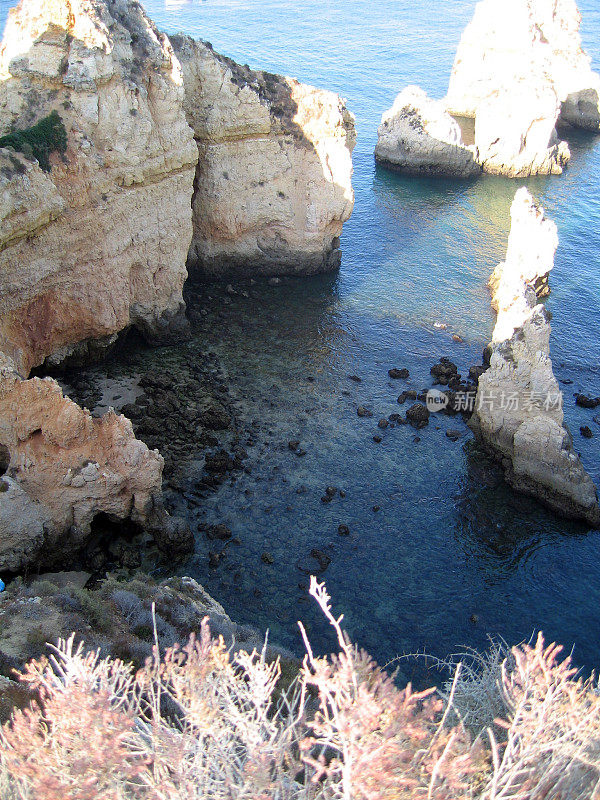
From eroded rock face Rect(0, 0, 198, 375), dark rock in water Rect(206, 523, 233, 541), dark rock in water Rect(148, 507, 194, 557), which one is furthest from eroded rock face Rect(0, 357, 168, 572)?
eroded rock face Rect(0, 0, 198, 375)

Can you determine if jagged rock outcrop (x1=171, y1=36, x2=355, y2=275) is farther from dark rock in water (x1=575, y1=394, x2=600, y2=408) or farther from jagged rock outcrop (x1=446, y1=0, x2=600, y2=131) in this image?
jagged rock outcrop (x1=446, y1=0, x2=600, y2=131)

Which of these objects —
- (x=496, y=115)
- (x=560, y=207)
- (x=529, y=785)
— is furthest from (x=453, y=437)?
(x=496, y=115)

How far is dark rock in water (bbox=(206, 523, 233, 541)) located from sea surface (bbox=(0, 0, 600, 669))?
0.48m

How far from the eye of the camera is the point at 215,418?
105 ft

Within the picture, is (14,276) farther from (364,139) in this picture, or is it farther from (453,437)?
(364,139)

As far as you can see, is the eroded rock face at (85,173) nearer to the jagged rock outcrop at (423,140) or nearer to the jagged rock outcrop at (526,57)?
the jagged rock outcrop at (423,140)

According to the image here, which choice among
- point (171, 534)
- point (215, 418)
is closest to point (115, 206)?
point (215, 418)

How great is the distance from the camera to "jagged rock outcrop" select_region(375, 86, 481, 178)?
5966 centimetres

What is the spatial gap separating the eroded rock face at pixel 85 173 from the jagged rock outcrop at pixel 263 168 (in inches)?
154

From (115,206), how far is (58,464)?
13.4 metres

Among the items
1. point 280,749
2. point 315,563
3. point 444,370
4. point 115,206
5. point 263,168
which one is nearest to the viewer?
point 280,749

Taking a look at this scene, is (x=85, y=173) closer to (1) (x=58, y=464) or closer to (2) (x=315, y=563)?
(1) (x=58, y=464)

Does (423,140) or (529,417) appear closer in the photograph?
(529,417)

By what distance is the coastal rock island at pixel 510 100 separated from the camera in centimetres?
6000
